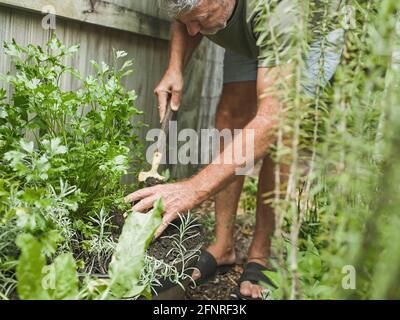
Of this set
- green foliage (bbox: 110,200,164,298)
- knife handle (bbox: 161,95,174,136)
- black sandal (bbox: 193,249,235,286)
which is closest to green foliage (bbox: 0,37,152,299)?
green foliage (bbox: 110,200,164,298)

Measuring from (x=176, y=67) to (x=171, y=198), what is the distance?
38.6 inches

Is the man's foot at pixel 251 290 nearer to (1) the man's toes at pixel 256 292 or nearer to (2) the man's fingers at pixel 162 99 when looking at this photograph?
(1) the man's toes at pixel 256 292

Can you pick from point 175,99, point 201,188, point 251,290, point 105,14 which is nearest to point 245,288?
point 251,290

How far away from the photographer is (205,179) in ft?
6.27

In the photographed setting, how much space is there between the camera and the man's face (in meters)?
2.13

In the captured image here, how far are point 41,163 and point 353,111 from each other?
827mm

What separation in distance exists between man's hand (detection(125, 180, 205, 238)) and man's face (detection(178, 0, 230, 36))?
72cm

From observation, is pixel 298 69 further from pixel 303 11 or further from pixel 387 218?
pixel 387 218

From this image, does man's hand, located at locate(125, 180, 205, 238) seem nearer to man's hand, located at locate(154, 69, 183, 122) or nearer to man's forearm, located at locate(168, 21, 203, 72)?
man's hand, located at locate(154, 69, 183, 122)

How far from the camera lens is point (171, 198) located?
1.86m

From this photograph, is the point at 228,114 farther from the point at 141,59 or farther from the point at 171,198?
the point at 171,198

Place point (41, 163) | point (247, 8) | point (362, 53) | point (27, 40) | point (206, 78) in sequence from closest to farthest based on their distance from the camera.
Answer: point (362, 53)
point (41, 163)
point (27, 40)
point (247, 8)
point (206, 78)

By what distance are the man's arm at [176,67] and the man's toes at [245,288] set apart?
3.02ft
